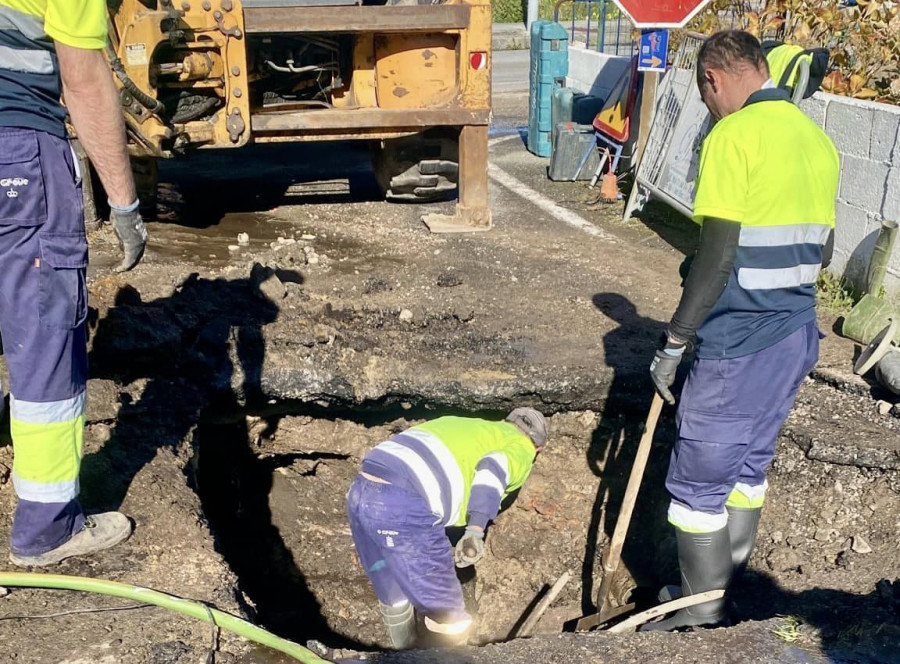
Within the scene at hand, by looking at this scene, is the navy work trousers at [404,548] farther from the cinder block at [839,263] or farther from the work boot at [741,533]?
the cinder block at [839,263]

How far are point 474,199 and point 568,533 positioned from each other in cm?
320

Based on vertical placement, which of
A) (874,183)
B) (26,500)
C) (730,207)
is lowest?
(26,500)

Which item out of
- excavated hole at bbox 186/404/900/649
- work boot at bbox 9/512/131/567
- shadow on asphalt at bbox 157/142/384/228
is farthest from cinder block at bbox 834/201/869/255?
work boot at bbox 9/512/131/567

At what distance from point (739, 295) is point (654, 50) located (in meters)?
5.00

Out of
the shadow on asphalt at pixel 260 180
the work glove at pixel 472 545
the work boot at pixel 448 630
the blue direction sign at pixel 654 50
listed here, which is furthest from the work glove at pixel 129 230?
the blue direction sign at pixel 654 50

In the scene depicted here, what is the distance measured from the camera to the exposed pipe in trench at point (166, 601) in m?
2.82

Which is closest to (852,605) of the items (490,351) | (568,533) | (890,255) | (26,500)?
(568,533)

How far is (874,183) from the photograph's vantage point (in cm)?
559

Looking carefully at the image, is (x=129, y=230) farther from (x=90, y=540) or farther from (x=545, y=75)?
(x=545, y=75)

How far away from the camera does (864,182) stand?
18.6ft

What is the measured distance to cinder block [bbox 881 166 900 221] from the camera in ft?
17.7

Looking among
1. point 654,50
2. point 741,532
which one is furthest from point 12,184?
point 654,50

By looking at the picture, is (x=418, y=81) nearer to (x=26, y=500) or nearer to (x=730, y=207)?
(x=730, y=207)

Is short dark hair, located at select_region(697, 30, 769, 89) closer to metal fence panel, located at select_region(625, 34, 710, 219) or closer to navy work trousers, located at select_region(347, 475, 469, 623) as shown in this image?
navy work trousers, located at select_region(347, 475, 469, 623)
